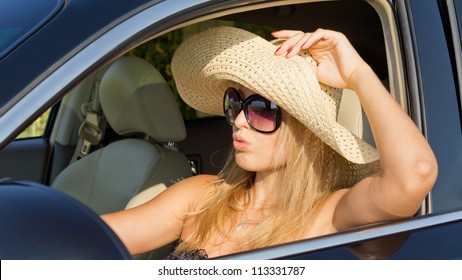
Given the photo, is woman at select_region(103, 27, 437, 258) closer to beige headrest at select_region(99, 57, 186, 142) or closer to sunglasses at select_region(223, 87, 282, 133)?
sunglasses at select_region(223, 87, 282, 133)

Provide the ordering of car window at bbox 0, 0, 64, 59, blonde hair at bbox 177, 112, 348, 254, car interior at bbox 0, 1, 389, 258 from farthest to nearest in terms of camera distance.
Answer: car interior at bbox 0, 1, 389, 258 < blonde hair at bbox 177, 112, 348, 254 < car window at bbox 0, 0, 64, 59

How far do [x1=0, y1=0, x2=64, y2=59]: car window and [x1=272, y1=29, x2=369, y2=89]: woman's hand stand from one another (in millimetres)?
611

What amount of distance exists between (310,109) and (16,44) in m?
0.79

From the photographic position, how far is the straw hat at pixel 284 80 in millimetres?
2256

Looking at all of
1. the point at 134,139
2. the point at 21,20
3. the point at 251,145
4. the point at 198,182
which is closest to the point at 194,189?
the point at 198,182

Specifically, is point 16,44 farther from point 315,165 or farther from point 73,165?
point 73,165

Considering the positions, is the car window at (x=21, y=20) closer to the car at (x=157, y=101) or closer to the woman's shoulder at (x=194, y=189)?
the car at (x=157, y=101)

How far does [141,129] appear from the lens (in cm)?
326

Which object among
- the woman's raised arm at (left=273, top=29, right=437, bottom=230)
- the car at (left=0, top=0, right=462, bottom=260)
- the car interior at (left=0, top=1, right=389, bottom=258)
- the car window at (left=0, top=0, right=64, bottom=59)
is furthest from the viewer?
the car interior at (left=0, top=1, right=389, bottom=258)

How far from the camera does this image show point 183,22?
185 centimetres

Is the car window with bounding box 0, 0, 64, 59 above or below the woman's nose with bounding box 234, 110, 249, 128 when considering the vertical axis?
above

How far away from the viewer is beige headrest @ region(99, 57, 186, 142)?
3.18 meters

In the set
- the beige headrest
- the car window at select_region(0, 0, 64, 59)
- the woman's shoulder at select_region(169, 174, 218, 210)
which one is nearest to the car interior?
the beige headrest

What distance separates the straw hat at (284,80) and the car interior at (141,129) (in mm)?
192
